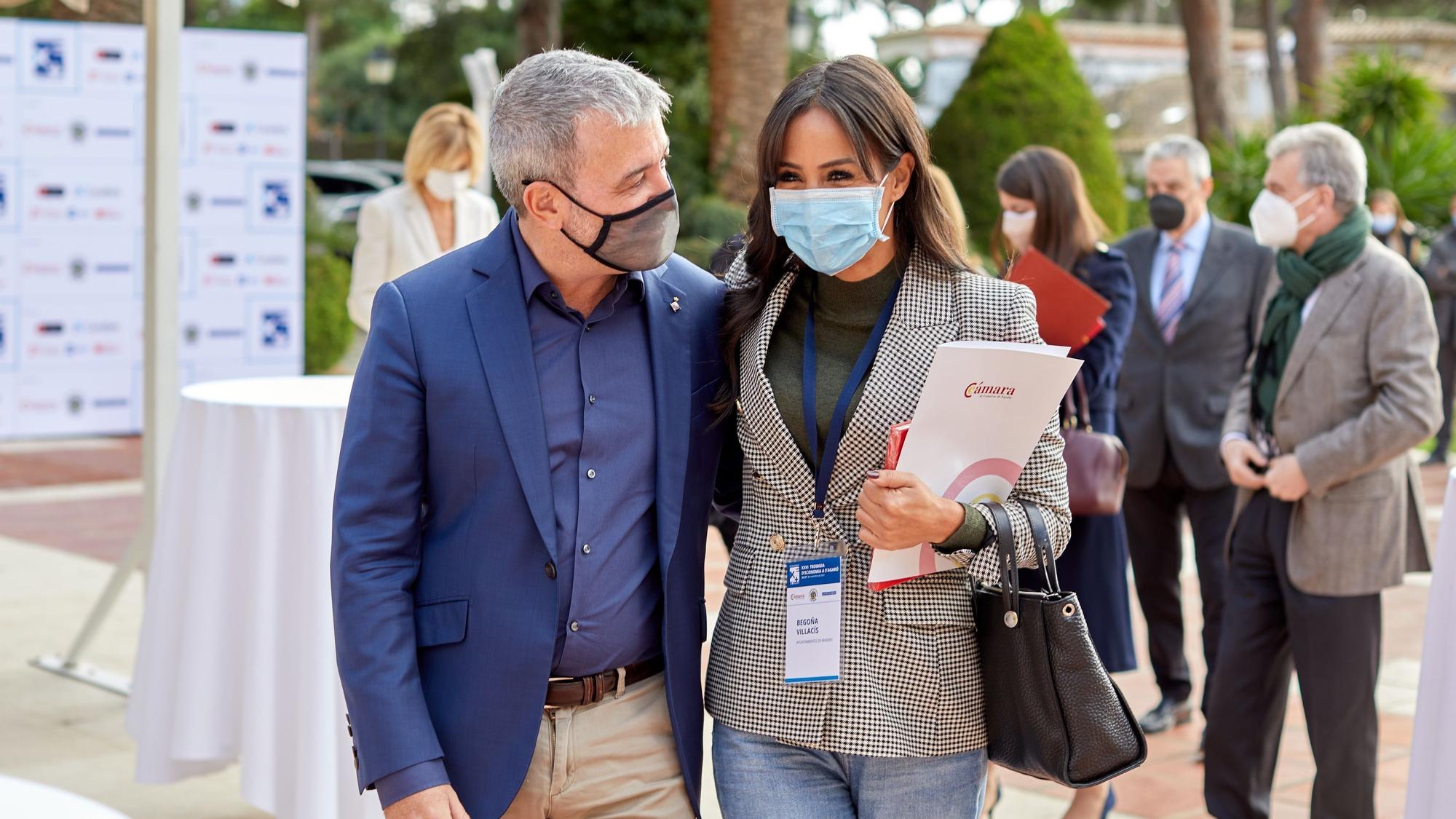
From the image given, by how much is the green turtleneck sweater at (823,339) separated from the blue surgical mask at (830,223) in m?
0.10

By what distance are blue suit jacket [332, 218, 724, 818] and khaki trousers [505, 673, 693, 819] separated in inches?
3.2

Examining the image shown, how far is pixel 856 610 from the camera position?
7.80ft

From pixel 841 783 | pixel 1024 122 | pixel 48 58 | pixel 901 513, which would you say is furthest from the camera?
pixel 1024 122

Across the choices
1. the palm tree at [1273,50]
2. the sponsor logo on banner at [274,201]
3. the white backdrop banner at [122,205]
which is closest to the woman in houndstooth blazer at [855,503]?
the white backdrop banner at [122,205]

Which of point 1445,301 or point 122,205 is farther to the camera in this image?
point 1445,301

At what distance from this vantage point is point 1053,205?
488 centimetres

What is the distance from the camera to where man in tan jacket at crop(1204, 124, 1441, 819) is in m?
4.16

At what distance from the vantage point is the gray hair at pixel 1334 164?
4.34 meters

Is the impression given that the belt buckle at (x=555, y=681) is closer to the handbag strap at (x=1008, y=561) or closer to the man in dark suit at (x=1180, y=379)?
the handbag strap at (x=1008, y=561)

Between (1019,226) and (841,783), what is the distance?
9.37 feet

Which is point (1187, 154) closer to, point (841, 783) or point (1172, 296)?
point (1172, 296)

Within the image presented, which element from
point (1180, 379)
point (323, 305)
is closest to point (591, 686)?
point (1180, 379)

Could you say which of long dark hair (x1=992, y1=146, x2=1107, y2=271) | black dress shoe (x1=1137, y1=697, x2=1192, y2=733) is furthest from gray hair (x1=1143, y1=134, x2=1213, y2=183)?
black dress shoe (x1=1137, y1=697, x2=1192, y2=733)

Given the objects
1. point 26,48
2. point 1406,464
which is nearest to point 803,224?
point 1406,464
